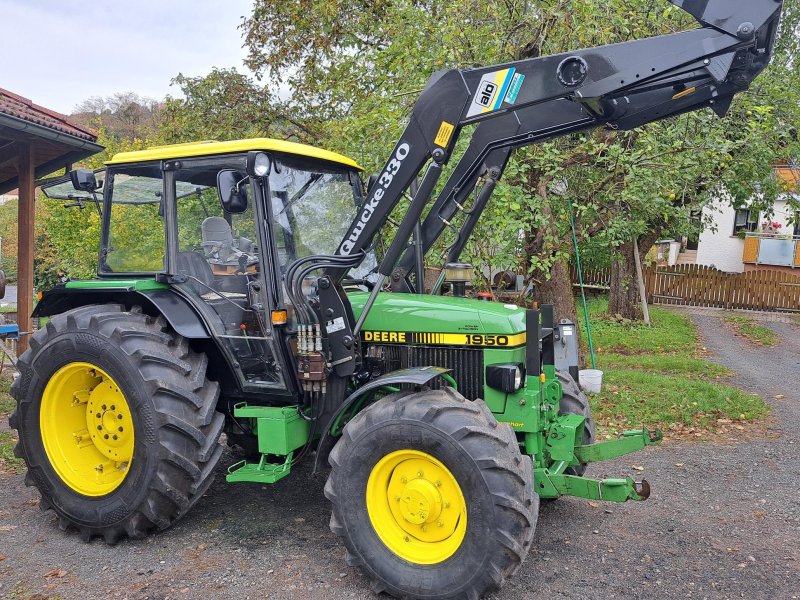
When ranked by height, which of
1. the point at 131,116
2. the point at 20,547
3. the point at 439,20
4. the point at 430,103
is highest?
the point at 131,116

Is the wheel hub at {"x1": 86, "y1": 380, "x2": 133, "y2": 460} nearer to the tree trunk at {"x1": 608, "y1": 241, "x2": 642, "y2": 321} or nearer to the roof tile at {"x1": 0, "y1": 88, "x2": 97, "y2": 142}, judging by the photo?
the roof tile at {"x1": 0, "y1": 88, "x2": 97, "y2": 142}

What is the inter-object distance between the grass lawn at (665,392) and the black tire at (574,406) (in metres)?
2.51

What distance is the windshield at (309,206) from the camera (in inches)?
173

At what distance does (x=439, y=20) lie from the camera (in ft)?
25.9

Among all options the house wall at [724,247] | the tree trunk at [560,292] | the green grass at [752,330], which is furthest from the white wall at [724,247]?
the tree trunk at [560,292]

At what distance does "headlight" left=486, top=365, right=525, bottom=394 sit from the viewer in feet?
13.4

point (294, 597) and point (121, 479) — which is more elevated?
point (121, 479)

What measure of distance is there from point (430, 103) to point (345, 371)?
1.69 meters

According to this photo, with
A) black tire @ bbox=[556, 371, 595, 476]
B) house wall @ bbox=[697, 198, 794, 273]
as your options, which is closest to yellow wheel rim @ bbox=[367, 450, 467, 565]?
black tire @ bbox=[556, 371, 595, 476]

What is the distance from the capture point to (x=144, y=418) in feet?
13.6

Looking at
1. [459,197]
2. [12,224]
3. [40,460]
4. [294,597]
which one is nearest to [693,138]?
[459,197]

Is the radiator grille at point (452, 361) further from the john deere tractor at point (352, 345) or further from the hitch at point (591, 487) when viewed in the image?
the hitch at point (591, 487)

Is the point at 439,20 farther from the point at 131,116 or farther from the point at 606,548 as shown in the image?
the point at 131,116

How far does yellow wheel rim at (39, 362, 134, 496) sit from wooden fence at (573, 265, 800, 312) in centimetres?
1705
